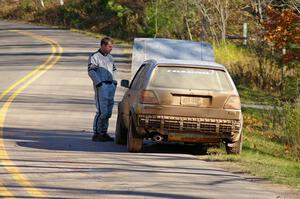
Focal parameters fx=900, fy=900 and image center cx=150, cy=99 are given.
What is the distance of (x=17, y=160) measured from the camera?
12945 mm

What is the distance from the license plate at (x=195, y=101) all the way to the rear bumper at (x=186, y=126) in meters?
0.22

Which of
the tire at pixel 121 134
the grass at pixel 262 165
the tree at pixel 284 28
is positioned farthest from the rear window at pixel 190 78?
the tree at pixel 284 28

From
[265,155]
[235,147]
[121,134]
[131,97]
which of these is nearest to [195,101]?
[235,147]

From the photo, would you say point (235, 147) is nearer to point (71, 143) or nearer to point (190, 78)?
point (190, 78)

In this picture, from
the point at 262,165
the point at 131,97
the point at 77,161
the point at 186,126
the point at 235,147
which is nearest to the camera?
the point at 77,161

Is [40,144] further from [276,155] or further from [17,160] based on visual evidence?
[276,155]

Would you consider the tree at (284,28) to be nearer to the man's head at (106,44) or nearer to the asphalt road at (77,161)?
the asphalt road at (77,161)

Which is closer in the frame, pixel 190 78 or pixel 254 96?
pixel 190 78

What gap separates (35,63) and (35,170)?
23.3 m

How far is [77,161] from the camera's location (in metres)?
12.9

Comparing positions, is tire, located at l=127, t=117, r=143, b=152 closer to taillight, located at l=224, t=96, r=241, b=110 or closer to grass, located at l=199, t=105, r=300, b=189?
grass, located at l=199, t=105, r=300, b=189

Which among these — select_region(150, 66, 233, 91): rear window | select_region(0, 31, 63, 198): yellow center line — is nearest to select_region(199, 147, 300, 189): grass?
select_region(150, 66, 233, 91): rear window

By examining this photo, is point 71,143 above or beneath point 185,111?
beneath

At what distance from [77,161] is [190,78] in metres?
2.33
